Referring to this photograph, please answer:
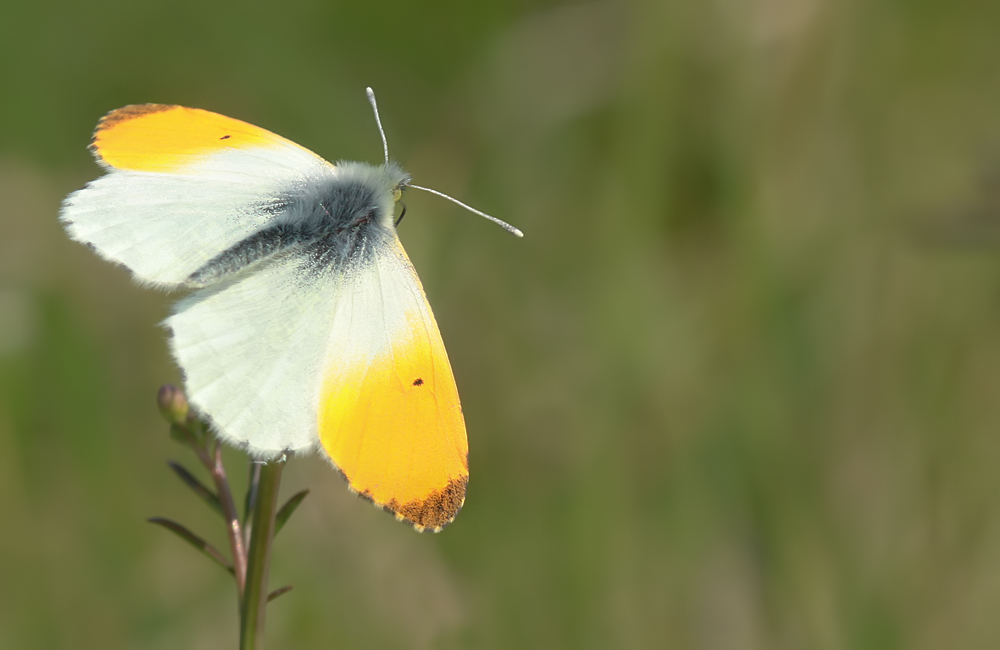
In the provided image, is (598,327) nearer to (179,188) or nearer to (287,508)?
(179,188)

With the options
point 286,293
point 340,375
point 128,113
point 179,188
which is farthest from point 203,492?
point 128,113

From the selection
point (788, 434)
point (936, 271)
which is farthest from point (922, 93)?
point (788, 434)

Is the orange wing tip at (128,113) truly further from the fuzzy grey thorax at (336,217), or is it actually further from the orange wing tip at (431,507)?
the orange wing tip at (431,507)

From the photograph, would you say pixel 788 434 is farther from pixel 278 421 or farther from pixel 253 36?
pixel 253 36

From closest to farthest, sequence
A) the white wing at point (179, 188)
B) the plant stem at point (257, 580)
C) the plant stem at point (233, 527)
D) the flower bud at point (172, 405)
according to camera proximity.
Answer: the plant stem at point (257, 580) → the plant stem at point (233, 527) → the flower bud at point (172, 405) → the white wing at point (179, 188)

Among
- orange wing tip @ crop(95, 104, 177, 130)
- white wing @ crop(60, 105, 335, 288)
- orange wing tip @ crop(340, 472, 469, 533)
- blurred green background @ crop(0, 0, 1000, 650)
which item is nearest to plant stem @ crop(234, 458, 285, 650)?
orange wing tip @ crop(340, 472, 469, 533)

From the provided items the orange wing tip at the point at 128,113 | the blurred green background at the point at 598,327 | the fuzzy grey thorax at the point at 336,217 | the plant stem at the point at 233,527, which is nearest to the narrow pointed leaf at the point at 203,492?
the plant stem at the point at 233,527
